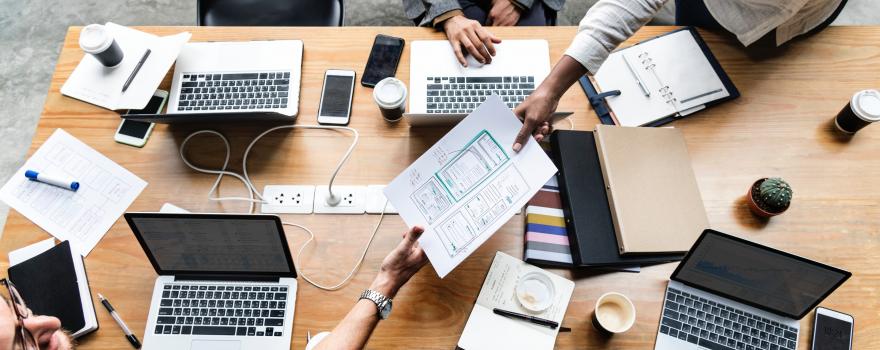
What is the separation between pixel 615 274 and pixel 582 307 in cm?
11

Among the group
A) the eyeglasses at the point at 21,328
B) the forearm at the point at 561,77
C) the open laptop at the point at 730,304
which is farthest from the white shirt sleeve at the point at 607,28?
the eyeglasses at the point at 21,328

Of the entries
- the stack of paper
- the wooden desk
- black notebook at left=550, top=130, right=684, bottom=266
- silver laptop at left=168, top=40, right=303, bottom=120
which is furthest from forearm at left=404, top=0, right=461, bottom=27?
the stack of paper

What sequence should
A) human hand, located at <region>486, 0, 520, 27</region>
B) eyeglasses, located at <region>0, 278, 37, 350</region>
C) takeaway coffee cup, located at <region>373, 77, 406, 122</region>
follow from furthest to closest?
human hand, located at <region>486, 0, 520, 27</region>, takeaway coffee cup, located at <region>373, 77, 406, 122</region>, eyeglasses, located at <region>0, 278, 37, 350</region>

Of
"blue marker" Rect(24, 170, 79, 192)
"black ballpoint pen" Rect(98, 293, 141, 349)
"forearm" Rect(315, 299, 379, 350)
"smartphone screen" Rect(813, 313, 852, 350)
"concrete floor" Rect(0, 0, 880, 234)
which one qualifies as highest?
"blue marker" Rect(24, 170, 79, 192)

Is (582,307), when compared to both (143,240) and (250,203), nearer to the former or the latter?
(250,203)

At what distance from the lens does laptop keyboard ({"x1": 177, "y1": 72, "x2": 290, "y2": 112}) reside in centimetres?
125

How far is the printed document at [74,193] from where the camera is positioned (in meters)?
1.15

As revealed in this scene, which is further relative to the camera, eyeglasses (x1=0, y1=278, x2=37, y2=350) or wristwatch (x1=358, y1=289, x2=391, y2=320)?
wristwatch (x1=358, y1=289, x2=391, y2=320)

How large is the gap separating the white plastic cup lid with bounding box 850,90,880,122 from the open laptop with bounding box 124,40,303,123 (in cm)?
132

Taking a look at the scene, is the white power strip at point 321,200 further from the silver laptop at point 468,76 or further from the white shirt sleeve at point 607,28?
the white shirt sleeve at point 607,28

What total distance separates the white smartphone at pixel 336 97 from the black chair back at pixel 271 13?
468mm

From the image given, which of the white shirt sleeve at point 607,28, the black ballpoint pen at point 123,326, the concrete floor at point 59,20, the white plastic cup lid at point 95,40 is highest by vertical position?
the white shirt sleeve at point 607,28

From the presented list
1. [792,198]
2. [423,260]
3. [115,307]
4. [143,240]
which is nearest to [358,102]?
[423,260]

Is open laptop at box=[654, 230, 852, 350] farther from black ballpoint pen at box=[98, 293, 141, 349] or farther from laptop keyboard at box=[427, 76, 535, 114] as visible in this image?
black ballpoint pen at box=[98, 293, 141, 349]
